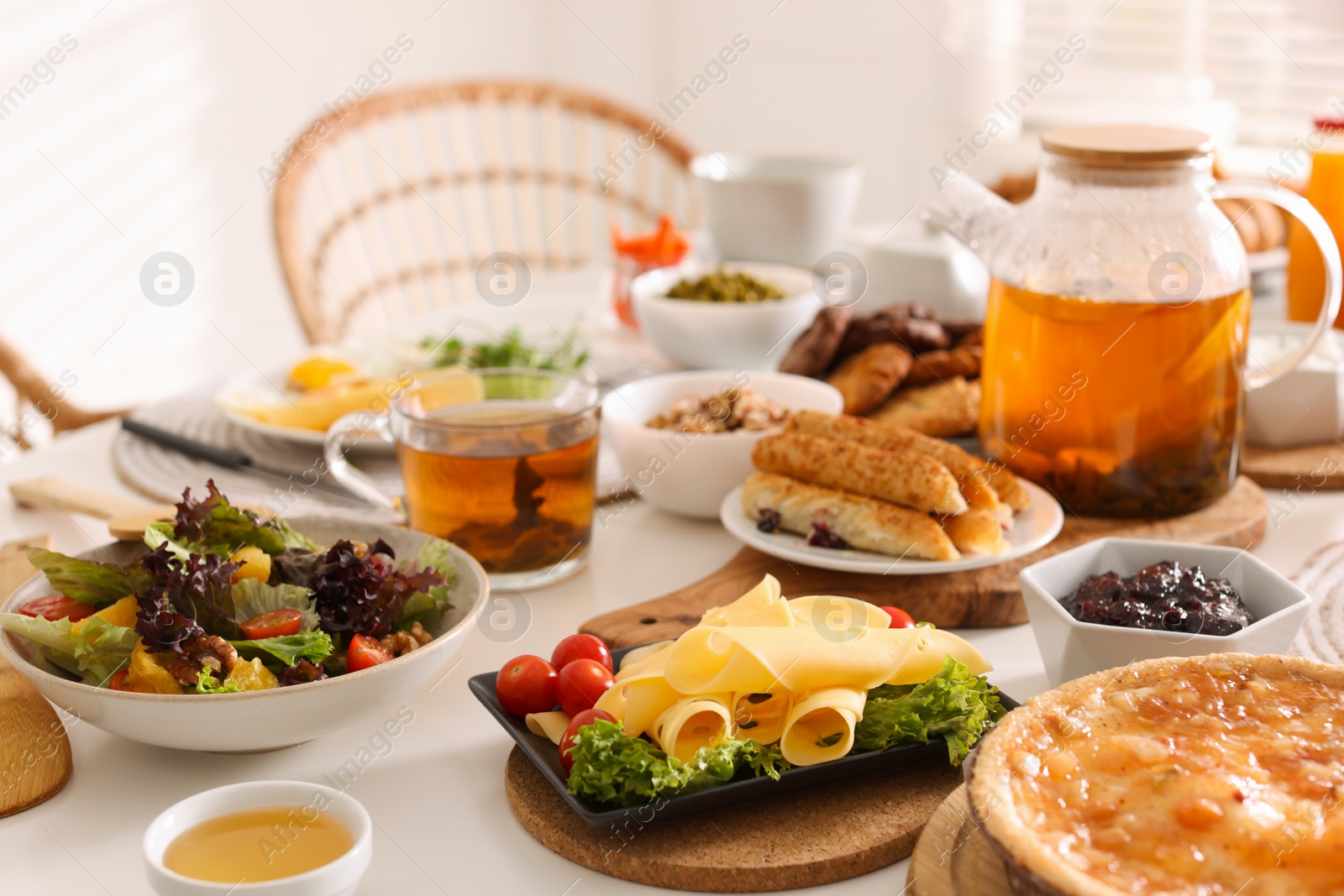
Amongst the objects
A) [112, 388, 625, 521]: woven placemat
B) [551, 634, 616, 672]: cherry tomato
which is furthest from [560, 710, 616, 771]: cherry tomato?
[112, 388, 625, 521]: woven placemat

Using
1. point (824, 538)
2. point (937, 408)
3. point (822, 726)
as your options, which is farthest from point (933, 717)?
point (937, 408)

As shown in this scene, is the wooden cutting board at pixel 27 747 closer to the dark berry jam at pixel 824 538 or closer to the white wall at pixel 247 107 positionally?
the dark berry jam at pixel 824 538

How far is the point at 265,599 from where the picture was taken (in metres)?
1.24

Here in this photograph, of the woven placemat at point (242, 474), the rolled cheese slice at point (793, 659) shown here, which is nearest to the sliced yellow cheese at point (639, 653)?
the rolled cheese slice at point (793, 659)

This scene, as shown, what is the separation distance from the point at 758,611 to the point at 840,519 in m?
0.36

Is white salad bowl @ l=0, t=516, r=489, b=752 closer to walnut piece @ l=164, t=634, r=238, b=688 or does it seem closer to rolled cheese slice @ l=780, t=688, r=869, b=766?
walnut piece @ l=164, t=634, r=238, b=688

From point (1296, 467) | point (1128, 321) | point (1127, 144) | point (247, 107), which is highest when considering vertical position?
point (1127, 144)

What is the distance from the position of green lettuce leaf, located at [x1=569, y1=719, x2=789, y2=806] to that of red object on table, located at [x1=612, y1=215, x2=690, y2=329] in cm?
157

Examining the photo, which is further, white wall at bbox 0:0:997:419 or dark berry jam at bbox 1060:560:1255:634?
white wall at bbox 0:0:997:419

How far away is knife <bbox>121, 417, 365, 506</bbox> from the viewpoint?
1.83 metres

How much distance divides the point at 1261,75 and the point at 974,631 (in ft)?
11.4

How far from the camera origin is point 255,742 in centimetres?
112

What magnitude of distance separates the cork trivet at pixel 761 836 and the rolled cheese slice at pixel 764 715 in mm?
56

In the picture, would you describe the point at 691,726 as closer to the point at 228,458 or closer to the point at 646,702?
the point at 646,702
